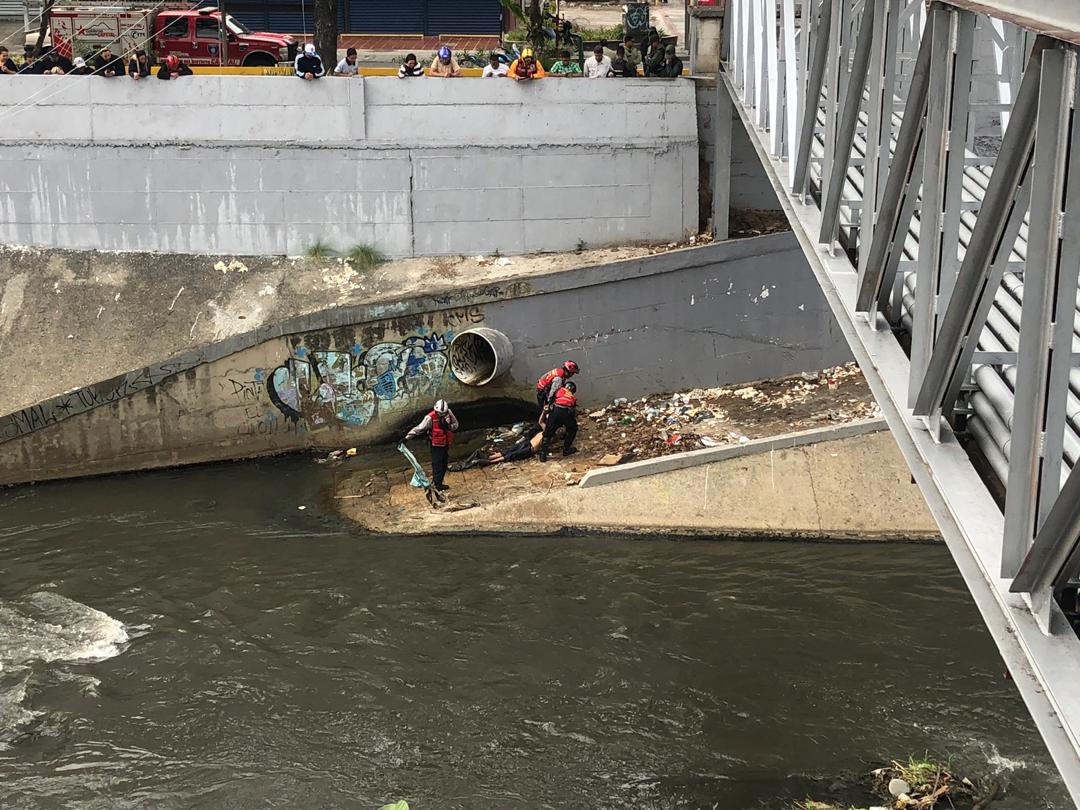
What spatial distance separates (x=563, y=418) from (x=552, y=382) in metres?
0.49

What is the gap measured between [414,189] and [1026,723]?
11.1m

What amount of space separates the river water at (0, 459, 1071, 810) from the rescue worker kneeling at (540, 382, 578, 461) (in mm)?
1788

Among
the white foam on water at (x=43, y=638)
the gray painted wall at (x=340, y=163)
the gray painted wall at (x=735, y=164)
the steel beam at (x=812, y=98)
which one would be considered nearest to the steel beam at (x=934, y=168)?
the steel beam at (x=812, y=98)

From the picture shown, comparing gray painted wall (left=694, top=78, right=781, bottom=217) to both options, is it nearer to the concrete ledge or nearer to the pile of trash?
the pile of trash

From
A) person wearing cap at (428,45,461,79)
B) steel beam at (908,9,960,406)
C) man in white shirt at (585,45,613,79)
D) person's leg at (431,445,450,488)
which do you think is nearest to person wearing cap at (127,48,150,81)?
person wearing cap at (428,45,461,79)

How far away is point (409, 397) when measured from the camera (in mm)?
16953

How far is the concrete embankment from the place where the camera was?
14414mm

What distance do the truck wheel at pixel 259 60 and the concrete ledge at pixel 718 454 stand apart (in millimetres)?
14037

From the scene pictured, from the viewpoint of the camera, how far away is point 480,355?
56.9 feet

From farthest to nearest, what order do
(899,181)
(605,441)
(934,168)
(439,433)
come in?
(605,441)
(439,433)
(899,181)
(934,168)

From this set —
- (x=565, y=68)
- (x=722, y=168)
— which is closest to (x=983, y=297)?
(x=722, y=168)

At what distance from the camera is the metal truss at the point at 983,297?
13.2ft

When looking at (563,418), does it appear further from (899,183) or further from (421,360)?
(899,183)

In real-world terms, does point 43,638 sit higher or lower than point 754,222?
lower
